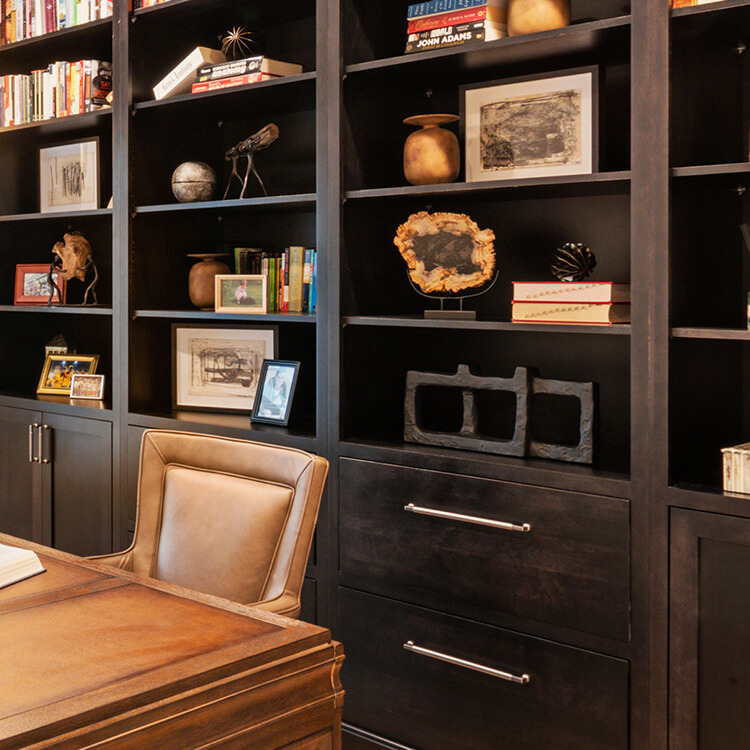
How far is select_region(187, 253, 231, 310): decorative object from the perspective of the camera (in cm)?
310

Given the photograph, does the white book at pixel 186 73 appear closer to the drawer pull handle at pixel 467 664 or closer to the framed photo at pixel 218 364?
the framed photo at pixel 218 364

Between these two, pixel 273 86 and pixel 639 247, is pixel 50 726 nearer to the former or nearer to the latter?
pixel 639 247

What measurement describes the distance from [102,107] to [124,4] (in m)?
0.39

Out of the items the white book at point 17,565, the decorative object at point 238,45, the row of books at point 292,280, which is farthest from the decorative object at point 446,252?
the white book at point 17,565

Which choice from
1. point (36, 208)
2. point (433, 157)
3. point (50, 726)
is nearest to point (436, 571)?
point (433, 157)

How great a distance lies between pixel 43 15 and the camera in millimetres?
3395

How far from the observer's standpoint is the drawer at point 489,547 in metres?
2.02

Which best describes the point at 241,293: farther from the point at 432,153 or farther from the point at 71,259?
the point at 71,259

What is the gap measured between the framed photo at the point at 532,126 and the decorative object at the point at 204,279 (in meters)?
1.04

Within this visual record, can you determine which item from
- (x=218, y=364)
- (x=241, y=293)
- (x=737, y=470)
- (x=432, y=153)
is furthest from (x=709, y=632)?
(x=218, y=364)

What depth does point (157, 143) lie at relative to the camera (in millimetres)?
3150

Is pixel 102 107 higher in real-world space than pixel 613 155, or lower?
higher

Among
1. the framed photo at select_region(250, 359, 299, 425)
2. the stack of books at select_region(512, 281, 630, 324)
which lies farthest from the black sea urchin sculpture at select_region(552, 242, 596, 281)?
the framed photo at select_region(250, 359, 299, 425)

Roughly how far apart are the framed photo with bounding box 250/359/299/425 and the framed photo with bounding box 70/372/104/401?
2.72 ft
